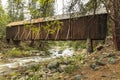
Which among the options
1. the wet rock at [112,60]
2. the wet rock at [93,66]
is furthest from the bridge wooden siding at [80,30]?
the wet rock at [93,66]

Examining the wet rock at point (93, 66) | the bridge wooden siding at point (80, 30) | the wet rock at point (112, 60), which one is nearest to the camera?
the wet rock at point (93, 66)

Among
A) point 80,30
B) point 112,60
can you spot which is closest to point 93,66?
point 112,60

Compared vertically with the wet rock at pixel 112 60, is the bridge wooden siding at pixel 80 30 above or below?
above

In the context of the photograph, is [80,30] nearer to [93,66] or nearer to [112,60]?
[112,60]

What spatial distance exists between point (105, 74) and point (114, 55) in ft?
6.63

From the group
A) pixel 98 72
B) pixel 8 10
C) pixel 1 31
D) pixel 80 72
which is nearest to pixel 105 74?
pixel 98 72

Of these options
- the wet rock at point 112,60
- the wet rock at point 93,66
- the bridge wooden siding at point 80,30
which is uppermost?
the bridge wooden siding at point 80,30

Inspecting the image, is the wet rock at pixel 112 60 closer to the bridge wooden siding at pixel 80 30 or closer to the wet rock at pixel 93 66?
the wet rock at pixel 93 66

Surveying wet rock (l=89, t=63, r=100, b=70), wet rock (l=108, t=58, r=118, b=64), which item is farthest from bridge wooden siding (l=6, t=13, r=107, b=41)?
wet rock (l=89, t=63, r=100, b=70)

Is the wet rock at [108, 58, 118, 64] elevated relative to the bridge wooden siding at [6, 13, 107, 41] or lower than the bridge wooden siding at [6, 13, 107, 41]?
lower

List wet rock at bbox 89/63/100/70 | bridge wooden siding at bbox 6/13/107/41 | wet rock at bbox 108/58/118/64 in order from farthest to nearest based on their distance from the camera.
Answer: bridge wooden siding at bbox 6/13/107/41
wet rock at bbox 108/58/118/64
wet rock at bbox 89/63/100/70

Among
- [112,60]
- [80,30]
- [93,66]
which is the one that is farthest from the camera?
[80,30]

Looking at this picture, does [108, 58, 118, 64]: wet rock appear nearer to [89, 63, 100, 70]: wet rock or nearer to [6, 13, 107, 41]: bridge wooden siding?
[89, 63, 100, 70]: wet rock

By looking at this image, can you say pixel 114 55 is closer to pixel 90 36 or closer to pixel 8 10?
pixel 90 36
